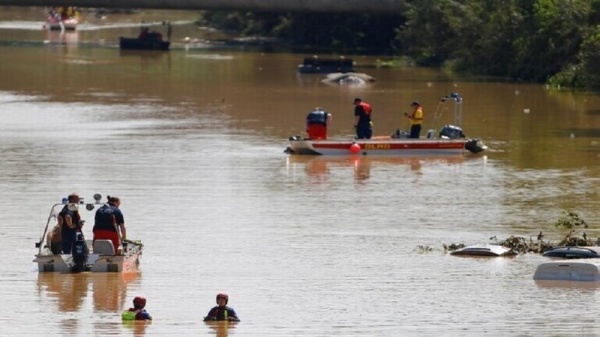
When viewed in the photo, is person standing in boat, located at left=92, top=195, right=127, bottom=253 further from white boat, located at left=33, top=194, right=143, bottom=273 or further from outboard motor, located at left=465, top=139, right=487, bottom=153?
outboard motor, located at left=465, top=139, right=487, bottom=153

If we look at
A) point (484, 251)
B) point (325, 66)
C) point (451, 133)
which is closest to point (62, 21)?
point (325, 66)

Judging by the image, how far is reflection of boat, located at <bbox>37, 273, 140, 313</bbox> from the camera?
2112 centimetres

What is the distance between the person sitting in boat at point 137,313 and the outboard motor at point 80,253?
283 centimetres

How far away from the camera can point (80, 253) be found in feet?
74.8

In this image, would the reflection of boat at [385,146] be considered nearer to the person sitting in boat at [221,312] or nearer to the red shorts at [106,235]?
the red shorts at [106,235]

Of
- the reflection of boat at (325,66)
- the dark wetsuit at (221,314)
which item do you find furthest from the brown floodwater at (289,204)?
the reflection of boat at (325,66)

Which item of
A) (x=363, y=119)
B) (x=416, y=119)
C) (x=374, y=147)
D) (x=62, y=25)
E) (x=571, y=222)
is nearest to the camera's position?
(x=571, y=222)

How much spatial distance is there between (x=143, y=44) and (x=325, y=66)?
1996 centimetres

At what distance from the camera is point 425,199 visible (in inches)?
1237

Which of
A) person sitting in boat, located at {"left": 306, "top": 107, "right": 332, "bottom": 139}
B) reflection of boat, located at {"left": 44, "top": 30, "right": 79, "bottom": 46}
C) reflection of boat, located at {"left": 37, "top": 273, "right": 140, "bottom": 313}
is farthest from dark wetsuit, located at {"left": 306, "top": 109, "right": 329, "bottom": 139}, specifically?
reflection of boat, located at {"left": 44, "top": 30, "right": 79, "bottom": 46}

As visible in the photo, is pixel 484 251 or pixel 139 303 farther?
pixel 484 251

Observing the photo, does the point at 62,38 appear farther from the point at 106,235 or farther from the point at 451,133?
the point at 106,235

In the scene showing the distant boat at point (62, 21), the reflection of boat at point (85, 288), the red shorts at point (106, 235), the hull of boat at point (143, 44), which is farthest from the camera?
the distant boat at point (62, 21)

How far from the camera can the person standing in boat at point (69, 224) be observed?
23.0 m
